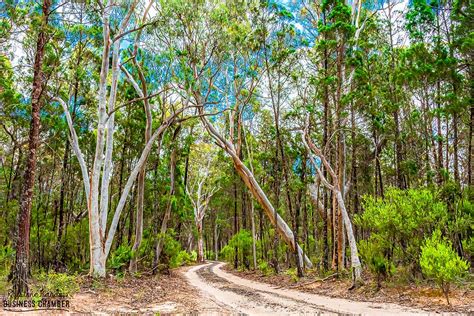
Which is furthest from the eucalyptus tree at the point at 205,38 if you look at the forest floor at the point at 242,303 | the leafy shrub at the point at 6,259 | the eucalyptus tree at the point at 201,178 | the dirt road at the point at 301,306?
the eucalyptus tree at the point at 201,178

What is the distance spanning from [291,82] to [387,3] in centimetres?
567

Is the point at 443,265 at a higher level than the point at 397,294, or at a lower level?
higher

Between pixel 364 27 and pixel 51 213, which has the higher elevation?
pixel 364 27

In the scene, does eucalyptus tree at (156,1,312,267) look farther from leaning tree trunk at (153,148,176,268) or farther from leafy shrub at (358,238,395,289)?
leafy shrub at (358,238,395,289)

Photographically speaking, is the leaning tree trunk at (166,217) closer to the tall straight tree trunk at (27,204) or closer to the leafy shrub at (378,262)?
the leafy shrub at (378,262)

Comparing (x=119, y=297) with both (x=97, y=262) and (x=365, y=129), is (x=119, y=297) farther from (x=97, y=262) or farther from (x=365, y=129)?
(x=365, y=129)

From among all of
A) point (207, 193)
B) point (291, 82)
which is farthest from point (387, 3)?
point (207, 193)

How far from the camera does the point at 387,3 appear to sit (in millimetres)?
16875

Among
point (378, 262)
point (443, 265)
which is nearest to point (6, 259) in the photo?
point (378, 262)

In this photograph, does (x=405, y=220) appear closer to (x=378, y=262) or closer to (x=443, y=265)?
(x=378, y=262)

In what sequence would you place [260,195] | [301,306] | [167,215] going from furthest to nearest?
[260,195] → [167,215] → [301,306]

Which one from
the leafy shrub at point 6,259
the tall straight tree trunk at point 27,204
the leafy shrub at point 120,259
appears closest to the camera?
the tall straight tree trunk at point 27,204

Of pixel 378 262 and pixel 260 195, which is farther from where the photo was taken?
pixel 260 195

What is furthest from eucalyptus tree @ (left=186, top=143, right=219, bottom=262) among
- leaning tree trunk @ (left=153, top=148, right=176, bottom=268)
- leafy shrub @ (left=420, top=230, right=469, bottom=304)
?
leafy shrub @ (left=420, top=230, right=469, bottom=304)
